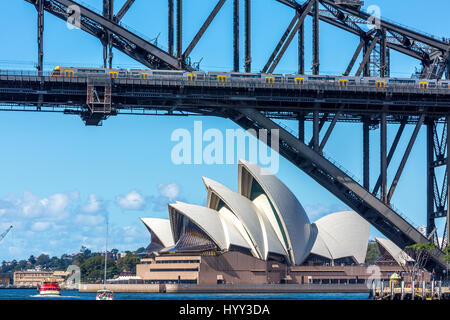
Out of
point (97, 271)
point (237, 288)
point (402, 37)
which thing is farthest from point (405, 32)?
point (97, 271)

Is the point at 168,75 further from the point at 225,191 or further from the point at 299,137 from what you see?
the point at 225,191

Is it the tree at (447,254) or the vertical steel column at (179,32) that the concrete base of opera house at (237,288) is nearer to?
the tree at (447,254)

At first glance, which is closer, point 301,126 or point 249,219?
point 301,126

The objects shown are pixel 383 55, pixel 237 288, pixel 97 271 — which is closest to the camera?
pixel 383 55

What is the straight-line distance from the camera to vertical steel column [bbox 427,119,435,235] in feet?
271

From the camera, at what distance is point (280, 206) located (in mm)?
121000

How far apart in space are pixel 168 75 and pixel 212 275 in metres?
55.6

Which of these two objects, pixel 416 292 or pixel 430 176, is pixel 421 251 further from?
pixel 430 176

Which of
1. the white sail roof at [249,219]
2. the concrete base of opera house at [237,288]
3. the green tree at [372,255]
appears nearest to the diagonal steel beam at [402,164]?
the white sail roof at [249,219]

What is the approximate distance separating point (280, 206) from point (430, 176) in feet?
131

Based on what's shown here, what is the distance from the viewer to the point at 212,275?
12625 cm

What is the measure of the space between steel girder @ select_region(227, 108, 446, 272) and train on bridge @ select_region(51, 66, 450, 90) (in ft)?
11.4

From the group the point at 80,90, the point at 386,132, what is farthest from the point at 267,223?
the point at 80,90

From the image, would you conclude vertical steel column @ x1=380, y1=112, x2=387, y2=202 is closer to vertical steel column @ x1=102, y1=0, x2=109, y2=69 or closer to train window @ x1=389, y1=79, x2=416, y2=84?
train window @ x1=389, y1=79, x2=416, y2=84
